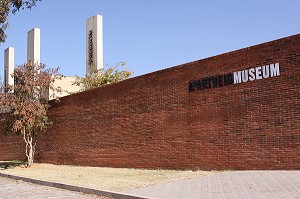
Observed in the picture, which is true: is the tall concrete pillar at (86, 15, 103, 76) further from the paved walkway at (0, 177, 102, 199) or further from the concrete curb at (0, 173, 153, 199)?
the paved walkway at (0, 177, 102, 199)

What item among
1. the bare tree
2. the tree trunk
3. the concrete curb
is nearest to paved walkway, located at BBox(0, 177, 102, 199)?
the concrete curb

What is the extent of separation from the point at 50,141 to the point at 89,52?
12.2 meters

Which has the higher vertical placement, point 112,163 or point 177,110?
point 177,110

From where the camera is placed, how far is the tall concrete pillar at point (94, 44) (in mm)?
30527

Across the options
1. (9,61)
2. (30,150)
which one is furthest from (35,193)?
(9,61)

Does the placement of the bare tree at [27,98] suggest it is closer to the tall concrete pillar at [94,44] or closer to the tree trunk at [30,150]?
the tree trunk at [30,150]

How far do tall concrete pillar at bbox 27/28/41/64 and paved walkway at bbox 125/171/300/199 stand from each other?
89.0 ft

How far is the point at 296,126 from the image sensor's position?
10.8 m

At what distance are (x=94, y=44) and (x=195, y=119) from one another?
19.0 meters

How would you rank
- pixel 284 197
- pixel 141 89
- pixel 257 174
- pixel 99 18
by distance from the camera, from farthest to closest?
pixel 99 18 < pixel 141 89 < pixel 257 174 < pixel 284 197

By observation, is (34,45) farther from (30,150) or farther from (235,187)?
(235,187)

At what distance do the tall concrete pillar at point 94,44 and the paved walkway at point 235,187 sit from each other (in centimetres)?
2068

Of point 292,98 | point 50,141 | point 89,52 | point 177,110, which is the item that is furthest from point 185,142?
point 89,52

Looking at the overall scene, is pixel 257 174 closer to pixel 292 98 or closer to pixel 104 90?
pixel 292 98
